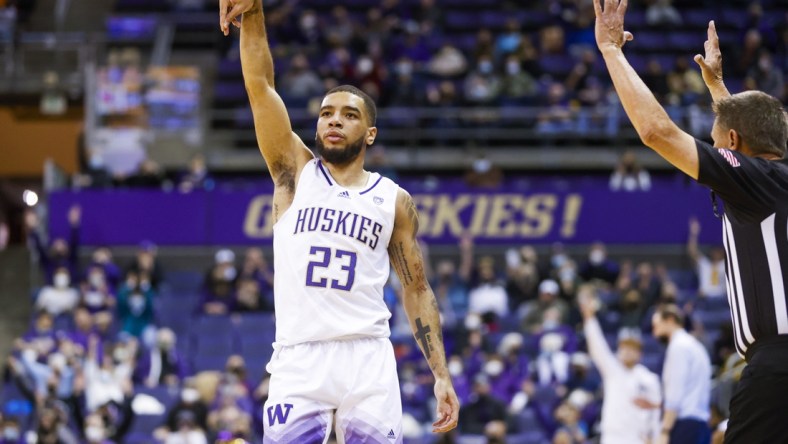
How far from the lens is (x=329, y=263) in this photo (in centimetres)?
632

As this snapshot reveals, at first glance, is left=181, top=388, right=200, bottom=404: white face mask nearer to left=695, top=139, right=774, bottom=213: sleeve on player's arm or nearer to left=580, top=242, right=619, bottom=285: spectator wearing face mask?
left=580, top=242, right=619, bottom=285: spectator wearing face mask

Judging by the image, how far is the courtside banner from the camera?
20359 millimetres

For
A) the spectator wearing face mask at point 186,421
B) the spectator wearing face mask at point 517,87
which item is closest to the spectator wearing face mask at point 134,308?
the spectator wearing face mask at point 186,421

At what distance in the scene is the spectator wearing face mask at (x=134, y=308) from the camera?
60.1ft

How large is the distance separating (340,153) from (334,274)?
0.69 metres

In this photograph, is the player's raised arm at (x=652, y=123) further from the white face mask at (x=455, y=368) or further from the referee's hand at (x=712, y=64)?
the white face mask at (x=455, y=368)

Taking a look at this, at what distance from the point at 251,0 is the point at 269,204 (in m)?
14.0

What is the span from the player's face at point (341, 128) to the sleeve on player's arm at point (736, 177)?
78.0 inches

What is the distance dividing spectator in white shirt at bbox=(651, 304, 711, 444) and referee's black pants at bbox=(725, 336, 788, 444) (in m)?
5.04

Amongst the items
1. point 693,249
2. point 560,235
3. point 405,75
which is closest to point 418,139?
point 405,75

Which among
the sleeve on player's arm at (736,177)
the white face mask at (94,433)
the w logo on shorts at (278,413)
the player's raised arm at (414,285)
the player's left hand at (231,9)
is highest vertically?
the player's left hand at (231,9)

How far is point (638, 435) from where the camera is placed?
1091 centimetres

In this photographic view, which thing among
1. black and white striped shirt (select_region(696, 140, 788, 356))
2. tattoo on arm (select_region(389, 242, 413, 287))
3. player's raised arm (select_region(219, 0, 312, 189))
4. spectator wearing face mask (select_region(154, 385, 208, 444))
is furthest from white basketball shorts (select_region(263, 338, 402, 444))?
spectator wearing face mask (select_region(154, 385, 208, 444))

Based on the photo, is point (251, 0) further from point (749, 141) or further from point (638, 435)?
point (638, 435)
